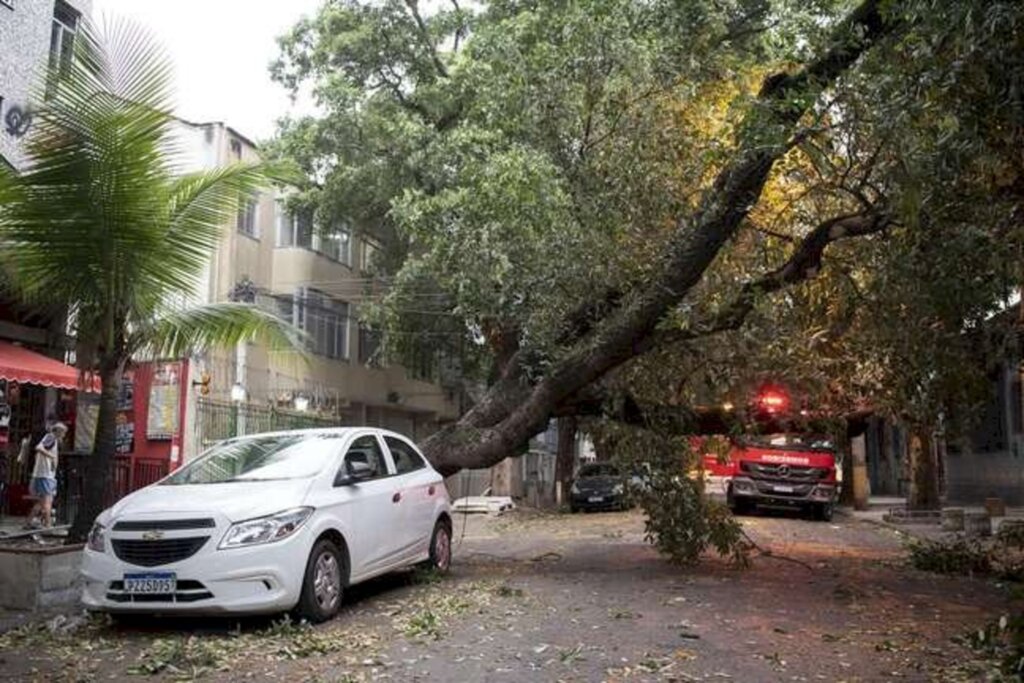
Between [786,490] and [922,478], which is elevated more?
[922,478]

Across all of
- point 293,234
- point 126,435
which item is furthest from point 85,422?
point 293,234

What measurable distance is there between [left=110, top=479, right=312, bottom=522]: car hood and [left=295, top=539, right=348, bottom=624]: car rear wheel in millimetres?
492

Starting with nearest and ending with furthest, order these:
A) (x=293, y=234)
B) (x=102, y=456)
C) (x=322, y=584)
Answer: (x=322, y=584)
(x=102, y=456)
(x=293, y=234)

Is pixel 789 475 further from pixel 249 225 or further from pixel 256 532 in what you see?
pixel 256 532

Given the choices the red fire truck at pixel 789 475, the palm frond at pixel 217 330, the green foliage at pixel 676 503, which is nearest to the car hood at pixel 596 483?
the red fire truck at pixel 789 475

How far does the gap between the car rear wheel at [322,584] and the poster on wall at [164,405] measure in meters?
10.3

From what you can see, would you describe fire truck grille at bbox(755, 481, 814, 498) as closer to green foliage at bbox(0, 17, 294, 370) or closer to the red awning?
the red awning

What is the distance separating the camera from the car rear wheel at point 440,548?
1097cm

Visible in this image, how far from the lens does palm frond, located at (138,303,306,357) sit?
1027 cm

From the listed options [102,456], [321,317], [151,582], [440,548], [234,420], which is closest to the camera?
[151,582]

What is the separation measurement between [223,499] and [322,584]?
3.59ft

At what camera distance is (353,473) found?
9289 mm

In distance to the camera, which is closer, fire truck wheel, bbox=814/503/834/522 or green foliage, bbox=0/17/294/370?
green foliage, bbox=0/17/294/370

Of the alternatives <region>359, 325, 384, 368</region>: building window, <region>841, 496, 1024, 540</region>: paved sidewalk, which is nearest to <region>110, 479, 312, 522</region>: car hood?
<region>841, 496, 1024, 540</region>: paved sidewalk
